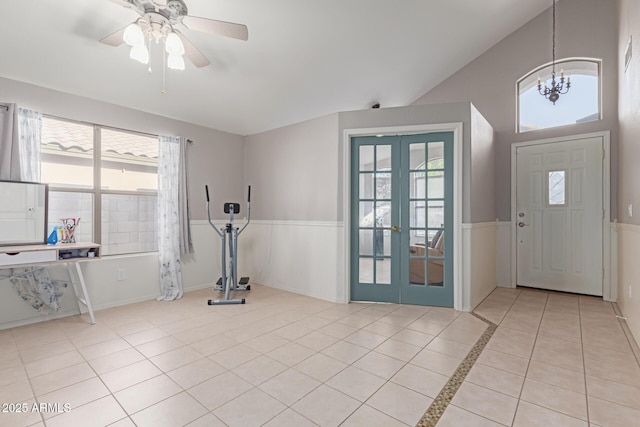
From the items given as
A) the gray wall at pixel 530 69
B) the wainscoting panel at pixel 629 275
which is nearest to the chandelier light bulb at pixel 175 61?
the wainscoting panel at pixel 629 275

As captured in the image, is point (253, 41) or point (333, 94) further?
point (333, 94)

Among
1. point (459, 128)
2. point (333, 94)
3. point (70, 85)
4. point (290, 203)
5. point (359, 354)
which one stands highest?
point (333, 94)

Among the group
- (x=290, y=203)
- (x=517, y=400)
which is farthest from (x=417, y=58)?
(x=517, y=400)

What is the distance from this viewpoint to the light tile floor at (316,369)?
169 cm

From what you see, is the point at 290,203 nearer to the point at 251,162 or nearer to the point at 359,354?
the point at 251,162

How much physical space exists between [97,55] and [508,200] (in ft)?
18.1

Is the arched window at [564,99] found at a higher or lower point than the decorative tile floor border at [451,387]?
higher

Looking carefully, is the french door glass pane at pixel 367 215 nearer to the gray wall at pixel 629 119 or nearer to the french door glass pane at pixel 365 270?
the french door glass pane at pixel 365 270

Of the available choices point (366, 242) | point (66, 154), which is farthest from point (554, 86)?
point (66, 154)

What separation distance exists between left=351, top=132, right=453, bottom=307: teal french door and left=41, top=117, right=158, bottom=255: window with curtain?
9.23 feet

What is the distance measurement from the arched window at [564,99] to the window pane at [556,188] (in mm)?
725

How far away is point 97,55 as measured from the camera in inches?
116

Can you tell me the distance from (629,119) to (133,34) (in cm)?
457

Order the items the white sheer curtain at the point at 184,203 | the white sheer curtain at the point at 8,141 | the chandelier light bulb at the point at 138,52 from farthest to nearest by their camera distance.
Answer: the white sheer curtain at the point at 184,203 < the white sheer curtain at the point at 8,141 < the chandelier light bulb at the point at 138,52
